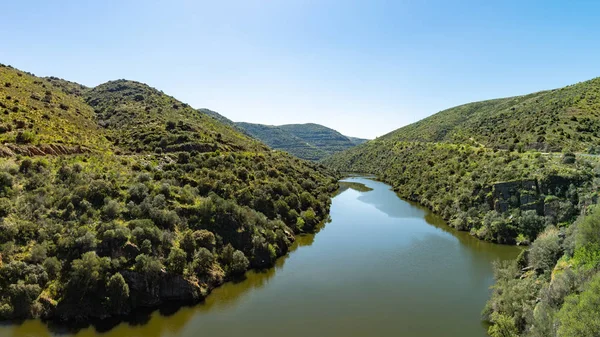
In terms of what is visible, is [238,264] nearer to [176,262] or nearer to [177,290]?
[176,262]

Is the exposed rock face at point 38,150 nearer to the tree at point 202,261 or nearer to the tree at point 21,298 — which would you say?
the tree at point 21,298

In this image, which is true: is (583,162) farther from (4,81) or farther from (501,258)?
(4,81)

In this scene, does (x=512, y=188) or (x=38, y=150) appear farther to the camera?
(x=512, y=188)

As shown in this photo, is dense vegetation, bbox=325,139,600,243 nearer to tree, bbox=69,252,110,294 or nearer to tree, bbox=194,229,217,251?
tree, bbox=194,229,217,251

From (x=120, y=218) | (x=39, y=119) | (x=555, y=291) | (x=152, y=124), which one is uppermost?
(x=152, y=124)

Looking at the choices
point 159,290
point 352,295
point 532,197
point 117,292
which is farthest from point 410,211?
point 117,292

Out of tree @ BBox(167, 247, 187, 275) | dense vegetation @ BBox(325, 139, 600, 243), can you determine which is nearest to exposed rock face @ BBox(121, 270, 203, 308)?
tree @ BBox(167, 247, 187, 275)
